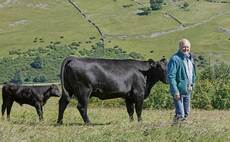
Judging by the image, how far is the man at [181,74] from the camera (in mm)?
13945

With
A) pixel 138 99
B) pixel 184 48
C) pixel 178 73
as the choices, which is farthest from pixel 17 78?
pixel 184 48

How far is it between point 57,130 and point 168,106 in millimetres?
20806

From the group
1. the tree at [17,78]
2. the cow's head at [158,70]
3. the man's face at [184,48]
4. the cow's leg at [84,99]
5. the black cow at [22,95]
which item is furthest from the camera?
the tree at [17,78]

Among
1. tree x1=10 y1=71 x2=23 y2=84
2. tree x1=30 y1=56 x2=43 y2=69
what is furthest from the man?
tree x1=30 y1=56 x2=43 y2=69

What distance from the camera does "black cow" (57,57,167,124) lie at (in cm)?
1543

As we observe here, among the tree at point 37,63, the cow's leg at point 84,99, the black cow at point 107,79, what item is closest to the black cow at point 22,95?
the black cow at point 107,79

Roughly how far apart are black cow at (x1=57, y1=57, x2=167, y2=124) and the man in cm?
218

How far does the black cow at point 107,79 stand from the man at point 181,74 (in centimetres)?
218

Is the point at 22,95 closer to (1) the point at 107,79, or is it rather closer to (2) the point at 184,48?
(1) the point at 107,79

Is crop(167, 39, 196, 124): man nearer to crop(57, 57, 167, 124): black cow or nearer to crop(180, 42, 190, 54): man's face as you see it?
crop(180, 42, 190, 54): man's face

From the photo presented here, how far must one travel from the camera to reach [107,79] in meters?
15.7

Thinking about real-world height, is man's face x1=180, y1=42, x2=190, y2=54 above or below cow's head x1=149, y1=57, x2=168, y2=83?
above

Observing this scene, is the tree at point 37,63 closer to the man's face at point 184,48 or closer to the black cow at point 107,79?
the black cow at point 107,79

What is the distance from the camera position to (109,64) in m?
15.9
